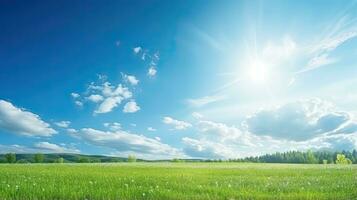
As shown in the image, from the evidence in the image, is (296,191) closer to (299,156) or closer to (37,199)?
(37,199)

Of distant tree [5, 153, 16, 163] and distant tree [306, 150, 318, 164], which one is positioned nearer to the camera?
distant tree [5, 153, 16, 163]

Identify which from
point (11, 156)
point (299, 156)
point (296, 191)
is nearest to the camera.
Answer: point (296, 191)

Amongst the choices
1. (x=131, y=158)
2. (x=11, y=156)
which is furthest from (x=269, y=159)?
(x=11, y=156)

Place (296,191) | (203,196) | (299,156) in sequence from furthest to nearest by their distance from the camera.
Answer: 1. (299,156)
2. (296,191)
3. (203,196)

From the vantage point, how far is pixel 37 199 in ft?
42.5

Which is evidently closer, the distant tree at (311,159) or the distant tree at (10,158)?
the distant tree at (10,158)

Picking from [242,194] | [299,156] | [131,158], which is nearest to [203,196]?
[242,194]

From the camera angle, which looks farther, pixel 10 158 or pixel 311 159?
pixel 311 159

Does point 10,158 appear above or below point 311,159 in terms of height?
below

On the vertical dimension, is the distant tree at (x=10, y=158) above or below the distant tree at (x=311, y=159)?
below

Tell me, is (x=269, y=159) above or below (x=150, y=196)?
above

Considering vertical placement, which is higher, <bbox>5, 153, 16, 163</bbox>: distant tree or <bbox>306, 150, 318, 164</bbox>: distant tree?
<bbox>306, 150, 318, 164</bbox>: distant tree

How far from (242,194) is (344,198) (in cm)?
342

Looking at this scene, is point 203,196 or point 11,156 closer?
point 203,196
